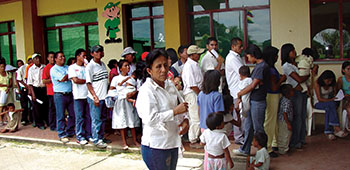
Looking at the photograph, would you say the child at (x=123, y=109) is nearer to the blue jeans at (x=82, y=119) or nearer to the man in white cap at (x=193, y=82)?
the blue jeans at (x=82, y=119)

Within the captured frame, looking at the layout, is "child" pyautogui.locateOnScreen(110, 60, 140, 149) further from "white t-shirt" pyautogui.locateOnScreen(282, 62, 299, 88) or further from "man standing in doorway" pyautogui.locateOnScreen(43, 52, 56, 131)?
"white t-shirt" pyautogui.locateOnScreen(282, 62, 299, 88)

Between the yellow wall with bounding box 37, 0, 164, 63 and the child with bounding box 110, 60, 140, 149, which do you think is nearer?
the child with bounding box 110, 60, 140, 149

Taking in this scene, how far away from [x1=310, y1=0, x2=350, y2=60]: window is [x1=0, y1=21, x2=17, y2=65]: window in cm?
946

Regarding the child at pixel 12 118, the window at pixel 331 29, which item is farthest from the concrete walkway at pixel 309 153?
the window at pixel 331 29

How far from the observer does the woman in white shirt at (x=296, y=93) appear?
602cm

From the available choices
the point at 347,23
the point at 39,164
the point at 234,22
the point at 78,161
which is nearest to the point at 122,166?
the point at 78,161

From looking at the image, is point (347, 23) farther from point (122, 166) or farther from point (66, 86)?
point (66, 86)

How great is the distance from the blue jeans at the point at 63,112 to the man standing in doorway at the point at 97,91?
0.91 metres

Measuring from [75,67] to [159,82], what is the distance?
417 centimetres

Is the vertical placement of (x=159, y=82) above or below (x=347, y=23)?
below

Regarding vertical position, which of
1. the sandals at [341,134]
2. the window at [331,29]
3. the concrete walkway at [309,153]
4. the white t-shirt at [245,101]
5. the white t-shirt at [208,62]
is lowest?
the concrete walkway at [309,153]

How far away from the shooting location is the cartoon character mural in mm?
10055

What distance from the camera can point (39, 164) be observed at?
6.56 metres

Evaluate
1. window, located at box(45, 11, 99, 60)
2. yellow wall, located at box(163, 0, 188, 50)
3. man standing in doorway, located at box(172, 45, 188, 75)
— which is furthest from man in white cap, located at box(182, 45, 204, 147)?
window, located at box(45, 11, 99, 60)
